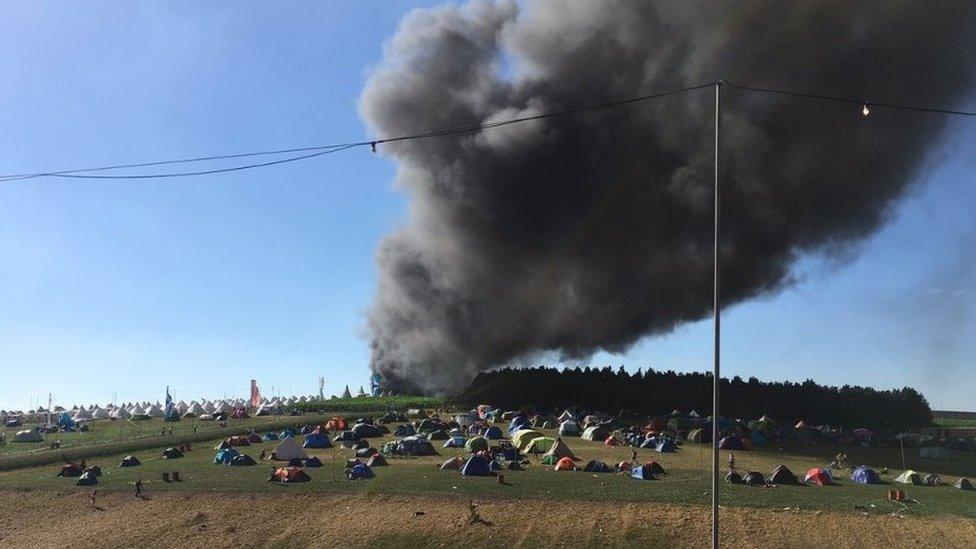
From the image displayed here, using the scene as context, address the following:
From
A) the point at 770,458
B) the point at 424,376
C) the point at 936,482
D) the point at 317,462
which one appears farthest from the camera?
the point at 424,376

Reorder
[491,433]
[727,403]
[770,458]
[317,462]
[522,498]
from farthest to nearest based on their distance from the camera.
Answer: [727,403] < [491,433] < [770,458] < [317,462] < [522,498]

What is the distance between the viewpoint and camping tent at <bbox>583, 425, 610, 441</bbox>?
73625 millimetres

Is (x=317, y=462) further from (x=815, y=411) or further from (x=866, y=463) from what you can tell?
(x=815, y=411)

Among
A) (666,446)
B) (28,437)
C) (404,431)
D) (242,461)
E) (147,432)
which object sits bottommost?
(28,437)

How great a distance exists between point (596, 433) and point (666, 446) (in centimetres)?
1033

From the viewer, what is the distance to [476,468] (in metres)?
47.8

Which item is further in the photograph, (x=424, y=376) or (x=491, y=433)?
(x=424, y=376)

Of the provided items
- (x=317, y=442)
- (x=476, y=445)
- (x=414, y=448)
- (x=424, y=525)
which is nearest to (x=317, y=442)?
(x=317, y=442)

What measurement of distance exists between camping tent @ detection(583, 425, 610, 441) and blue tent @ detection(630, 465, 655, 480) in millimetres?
25479

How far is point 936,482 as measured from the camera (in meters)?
48.3

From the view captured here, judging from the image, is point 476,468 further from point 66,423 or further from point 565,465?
point 66,423

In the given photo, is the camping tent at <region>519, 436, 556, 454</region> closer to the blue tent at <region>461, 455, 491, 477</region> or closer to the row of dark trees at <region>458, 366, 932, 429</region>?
the blue tent at <region>461, 455, 491, 477</region>

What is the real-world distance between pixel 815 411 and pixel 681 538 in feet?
263

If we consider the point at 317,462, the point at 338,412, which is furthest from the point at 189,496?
the point at 338,412
